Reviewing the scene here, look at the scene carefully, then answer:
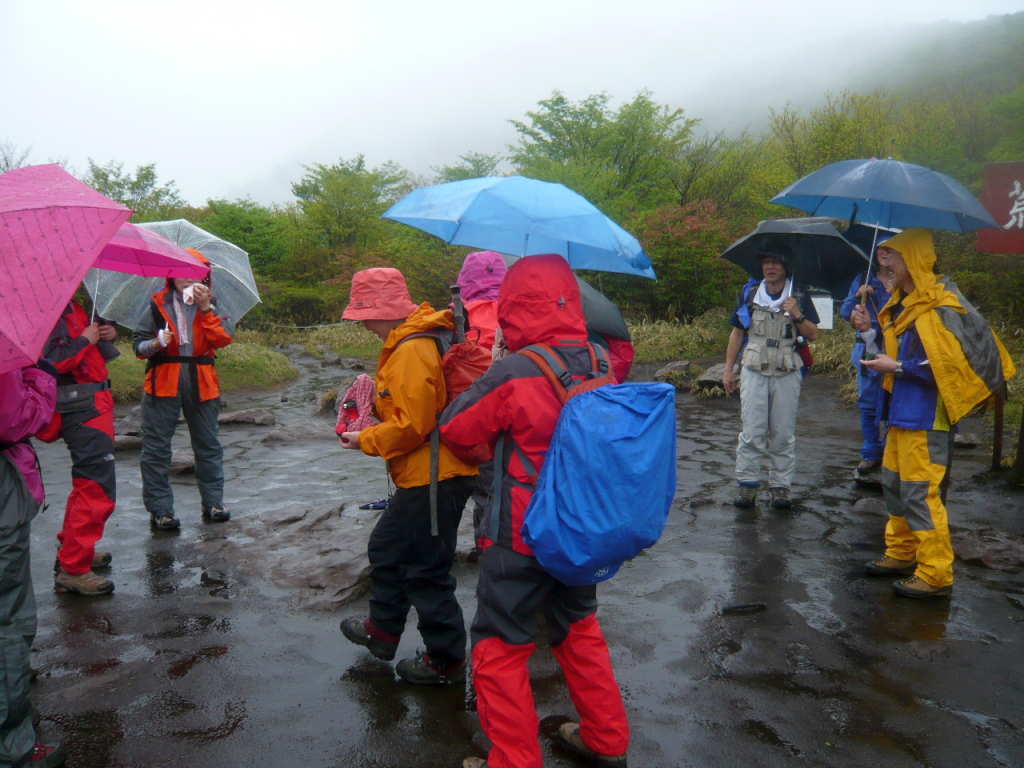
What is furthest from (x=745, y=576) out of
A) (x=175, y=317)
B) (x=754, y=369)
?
(x=175, y=317)

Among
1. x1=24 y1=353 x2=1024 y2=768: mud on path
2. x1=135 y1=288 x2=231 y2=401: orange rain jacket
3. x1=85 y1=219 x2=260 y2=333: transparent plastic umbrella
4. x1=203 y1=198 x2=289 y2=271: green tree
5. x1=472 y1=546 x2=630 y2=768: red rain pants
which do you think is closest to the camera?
x1=472 y1=546 x2=630 y2=768: red rain pants

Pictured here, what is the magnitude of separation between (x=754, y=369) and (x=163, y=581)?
4.35 meters

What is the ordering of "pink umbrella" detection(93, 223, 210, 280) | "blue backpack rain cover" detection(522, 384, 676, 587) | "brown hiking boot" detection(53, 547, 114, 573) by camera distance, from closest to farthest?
"blue backpack rain cover" detection(522, 384, 676, 587), "pink umbrella" detection(93, 223, 210, 280), "brown hiking boot" detection(53, 547, 114, 573)

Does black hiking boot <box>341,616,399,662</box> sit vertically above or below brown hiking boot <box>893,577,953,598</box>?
above

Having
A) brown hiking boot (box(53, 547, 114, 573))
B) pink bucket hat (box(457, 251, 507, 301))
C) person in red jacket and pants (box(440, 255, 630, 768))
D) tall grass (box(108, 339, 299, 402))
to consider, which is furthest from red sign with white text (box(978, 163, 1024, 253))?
tall grass (box(108, 339, 299, 402))

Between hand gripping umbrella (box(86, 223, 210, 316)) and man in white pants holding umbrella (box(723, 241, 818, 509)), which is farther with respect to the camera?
man in white pants holding umbrella (box(723, 241, 818, 509))

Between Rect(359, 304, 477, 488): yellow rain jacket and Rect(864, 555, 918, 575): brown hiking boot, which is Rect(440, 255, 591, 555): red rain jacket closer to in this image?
Rect(359, 304, 477, 488): yellow rain jacket

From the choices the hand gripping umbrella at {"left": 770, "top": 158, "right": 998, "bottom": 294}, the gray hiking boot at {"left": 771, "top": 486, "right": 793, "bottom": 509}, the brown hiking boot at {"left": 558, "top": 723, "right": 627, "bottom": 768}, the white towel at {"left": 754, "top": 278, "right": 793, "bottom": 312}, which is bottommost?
the gray hiking boot at {"left": 771, "top": 486, "right": 793, "bottom": 509}

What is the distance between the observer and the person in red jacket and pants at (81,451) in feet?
13.3

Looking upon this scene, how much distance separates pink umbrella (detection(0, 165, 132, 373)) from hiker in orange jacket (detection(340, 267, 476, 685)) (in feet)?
3.15

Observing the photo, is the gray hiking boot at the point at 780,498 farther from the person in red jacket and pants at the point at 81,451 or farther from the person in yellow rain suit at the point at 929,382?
the person in red jacket and pants at the point at 81,451

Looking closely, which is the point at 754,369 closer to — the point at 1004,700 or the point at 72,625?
the point at 1004,700

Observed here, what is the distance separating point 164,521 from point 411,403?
333 cm

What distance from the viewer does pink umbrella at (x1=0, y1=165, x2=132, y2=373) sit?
1.93m
